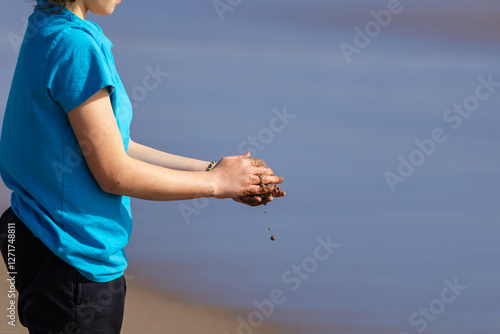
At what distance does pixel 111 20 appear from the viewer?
7.95 metres

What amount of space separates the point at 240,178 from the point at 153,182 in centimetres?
23

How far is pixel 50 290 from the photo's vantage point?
125 cm

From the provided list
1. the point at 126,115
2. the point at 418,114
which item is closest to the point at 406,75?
the point at 418,114

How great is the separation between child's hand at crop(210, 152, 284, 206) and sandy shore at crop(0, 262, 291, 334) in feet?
5.39

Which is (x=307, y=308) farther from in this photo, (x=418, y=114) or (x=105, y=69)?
(x=418, y=114)

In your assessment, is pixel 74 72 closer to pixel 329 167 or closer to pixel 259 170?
pixel 259 170

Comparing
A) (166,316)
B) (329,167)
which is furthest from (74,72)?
(329,167)

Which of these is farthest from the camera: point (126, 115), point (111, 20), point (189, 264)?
point (111, 20)

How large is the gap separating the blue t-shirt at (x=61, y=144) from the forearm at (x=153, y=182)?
59mm

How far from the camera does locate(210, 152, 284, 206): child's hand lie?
1.40m

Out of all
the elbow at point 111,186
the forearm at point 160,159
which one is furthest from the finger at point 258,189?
the elbow at point 111,186

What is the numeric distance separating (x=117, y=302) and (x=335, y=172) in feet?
11.1

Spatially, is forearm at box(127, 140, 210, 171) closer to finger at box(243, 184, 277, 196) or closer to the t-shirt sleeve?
finger at box(243, 184, 277, 196)

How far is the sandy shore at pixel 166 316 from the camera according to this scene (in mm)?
2992
